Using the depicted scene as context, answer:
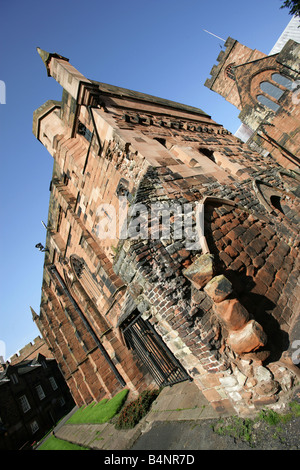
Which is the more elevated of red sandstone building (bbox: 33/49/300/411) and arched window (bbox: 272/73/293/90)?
arched window (bbox: 272/73/293/90)

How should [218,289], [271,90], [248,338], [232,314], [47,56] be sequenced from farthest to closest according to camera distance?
[271,90] < [47,56] < [218,289] < [232,314] < [248,338]

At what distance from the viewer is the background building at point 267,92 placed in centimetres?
1442

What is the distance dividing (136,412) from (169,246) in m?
5.14

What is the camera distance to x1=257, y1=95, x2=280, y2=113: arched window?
16.5 meters

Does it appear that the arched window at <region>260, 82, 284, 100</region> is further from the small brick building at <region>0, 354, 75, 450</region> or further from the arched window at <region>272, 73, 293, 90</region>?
the small brick building at <region>0, 354, 75, 450</region>

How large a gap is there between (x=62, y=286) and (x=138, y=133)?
1014 centimetres

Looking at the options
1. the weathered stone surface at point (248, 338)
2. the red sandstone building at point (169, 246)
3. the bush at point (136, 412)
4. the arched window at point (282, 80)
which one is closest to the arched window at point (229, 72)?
the arched window at point (282, 80)

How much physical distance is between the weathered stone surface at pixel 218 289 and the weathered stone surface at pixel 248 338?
1.67 feet

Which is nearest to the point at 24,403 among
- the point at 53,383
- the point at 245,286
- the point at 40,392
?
the point at 40,392

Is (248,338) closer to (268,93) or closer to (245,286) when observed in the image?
(245,286)

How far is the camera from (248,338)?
3.15 meters

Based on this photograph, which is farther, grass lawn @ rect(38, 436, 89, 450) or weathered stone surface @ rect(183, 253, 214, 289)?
grass lawn @ rect(38, 436, 89, 450)

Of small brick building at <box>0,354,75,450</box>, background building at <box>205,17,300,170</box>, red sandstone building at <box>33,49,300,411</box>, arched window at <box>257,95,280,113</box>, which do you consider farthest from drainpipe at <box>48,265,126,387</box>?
arched window at <box>257,95,280,113</box>

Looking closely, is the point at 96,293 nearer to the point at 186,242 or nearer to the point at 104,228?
the point at 104,228
